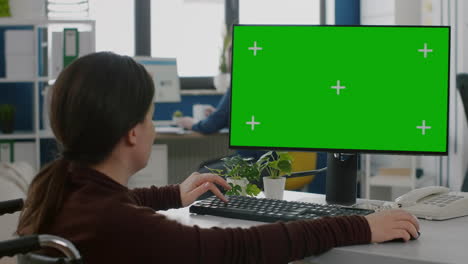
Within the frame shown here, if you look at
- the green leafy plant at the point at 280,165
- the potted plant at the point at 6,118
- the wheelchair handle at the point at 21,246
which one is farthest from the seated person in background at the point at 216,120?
the wheelchair handle at the point at 21,246

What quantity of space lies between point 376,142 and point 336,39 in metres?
0.25

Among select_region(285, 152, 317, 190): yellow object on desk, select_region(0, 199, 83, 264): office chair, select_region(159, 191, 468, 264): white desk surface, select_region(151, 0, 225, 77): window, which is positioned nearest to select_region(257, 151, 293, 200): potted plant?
select_region(159, 191, 468, 264): white desk surface

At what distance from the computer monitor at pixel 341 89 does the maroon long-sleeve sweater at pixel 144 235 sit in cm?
51

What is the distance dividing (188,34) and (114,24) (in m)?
0.56

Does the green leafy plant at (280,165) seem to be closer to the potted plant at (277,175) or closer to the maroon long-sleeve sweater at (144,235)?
the potted plant at (277,175)

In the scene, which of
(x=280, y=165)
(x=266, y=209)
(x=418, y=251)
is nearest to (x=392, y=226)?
(x=418, y=251)

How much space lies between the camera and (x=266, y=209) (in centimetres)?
138

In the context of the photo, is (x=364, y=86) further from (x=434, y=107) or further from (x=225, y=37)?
(x=225, y=37)

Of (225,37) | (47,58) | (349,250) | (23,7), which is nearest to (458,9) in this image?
(225,37)

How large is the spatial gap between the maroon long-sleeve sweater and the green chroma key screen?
511 millimetres

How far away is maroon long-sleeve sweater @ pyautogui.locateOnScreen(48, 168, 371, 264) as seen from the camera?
976 millimetres

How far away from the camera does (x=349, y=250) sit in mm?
1122

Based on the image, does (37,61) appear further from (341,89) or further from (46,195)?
(46,195)

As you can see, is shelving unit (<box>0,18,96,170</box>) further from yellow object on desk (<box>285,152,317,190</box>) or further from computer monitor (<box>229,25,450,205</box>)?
computer monitor (<box>229,25,450,205</box>)
